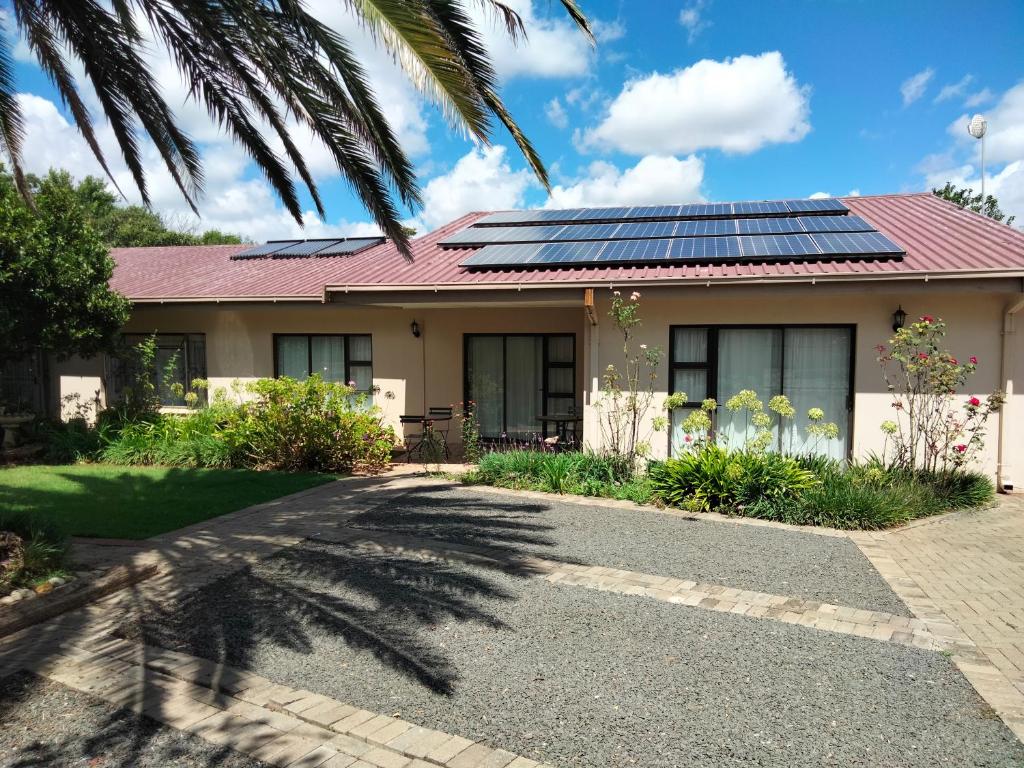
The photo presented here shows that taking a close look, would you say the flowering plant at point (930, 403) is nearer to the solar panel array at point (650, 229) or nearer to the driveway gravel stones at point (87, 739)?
the solar panel array at point (650, 229)

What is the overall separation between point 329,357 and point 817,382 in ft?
27.8

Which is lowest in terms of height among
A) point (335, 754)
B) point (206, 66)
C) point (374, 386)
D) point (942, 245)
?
point (335, 754)

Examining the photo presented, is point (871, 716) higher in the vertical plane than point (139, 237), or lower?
lower

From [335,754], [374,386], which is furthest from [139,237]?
[335,754]

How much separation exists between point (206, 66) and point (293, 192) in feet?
4.86

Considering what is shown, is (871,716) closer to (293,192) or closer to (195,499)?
(293,192)

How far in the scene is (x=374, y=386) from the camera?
13070 mm

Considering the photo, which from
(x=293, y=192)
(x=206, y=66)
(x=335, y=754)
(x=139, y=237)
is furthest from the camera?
(x=139, y=237)

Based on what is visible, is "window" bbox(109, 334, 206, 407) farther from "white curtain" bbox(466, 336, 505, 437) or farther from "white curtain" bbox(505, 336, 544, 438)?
"white curtain" bbox(505, 336, 544, 438)

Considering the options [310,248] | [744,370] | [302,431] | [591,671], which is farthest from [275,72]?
[310,248]

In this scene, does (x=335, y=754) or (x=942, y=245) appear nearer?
(x=335, y=754)

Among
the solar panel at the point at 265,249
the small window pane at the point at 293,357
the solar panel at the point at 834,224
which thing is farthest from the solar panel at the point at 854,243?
the solar panel at the point at 265,249

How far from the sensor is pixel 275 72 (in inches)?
244

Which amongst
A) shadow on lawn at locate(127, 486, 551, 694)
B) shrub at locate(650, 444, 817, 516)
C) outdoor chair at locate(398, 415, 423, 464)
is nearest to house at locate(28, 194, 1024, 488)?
outdoor chair at locate(398, 415, 423, 464)
